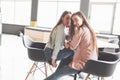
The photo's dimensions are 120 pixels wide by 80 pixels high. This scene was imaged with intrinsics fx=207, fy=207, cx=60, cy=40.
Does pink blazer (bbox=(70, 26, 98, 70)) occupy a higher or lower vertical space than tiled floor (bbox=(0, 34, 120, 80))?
higher

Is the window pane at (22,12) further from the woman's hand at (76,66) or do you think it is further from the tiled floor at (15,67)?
the woman's hand at (76,66)

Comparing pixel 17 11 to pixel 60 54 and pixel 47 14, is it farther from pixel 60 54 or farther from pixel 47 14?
pixel 60 54

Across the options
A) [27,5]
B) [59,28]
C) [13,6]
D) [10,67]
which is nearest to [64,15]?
[59,28]

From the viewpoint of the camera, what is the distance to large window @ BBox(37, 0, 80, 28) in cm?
903

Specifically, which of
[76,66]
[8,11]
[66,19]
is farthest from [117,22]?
[8,11]

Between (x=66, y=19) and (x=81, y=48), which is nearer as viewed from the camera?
(x=81, y=48)

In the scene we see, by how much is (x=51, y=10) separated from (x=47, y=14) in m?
0.29

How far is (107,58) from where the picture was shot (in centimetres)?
297

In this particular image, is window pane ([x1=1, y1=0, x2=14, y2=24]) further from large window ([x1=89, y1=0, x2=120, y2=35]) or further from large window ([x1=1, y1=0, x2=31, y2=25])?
large window ([x1=89, y1=0, x2=120, y2=35])

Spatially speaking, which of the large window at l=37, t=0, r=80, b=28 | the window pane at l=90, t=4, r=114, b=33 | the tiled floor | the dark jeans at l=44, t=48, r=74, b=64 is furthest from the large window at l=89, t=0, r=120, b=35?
the dark jeans at l=44, t=48, r=74, b=64

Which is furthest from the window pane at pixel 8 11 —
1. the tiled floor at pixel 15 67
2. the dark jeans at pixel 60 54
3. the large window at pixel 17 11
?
the dark jeans at pixel 60 54

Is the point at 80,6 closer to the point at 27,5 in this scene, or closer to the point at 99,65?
the point at 27,5

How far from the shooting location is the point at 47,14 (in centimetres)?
969

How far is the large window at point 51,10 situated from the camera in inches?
356
